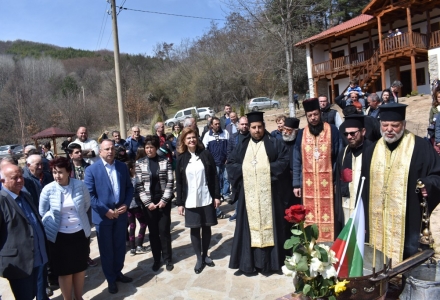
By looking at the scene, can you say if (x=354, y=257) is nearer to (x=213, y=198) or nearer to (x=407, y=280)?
(x=407, y=280)

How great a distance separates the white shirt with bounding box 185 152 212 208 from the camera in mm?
4746

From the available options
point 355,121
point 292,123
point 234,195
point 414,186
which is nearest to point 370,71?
point 292,123

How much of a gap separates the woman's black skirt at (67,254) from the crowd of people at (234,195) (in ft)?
0.03

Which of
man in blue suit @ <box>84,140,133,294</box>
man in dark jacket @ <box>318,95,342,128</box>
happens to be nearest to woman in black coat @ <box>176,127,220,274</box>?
man in blue suit @ <box>84,140,133,294</box>

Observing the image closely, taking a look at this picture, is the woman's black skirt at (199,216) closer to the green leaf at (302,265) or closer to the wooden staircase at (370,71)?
the green leaf at (302,265)

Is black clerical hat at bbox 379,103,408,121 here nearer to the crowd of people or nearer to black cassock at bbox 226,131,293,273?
the crowd of people

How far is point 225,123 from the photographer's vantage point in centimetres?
891

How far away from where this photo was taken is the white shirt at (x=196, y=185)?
4.75 meters

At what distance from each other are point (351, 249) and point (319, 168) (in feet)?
7.32

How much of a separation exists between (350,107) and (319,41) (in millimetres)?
24033

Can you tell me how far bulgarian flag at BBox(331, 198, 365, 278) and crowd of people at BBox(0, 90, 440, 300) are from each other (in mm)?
972

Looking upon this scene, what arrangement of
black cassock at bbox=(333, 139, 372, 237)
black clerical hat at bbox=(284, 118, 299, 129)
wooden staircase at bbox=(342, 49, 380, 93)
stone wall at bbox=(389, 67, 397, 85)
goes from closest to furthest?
1. black cassock at bbox=(333, 139, 372, 237)
2. black clerical hat at bbox=(284, 118, 299, 129)
3. wooden staircase at bbox=(342, 49, 380, 93)
4. stone wall at bbox=(389, 67, 397, 85)

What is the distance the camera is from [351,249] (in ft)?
A: 8.27

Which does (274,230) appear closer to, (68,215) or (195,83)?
(68,215)
